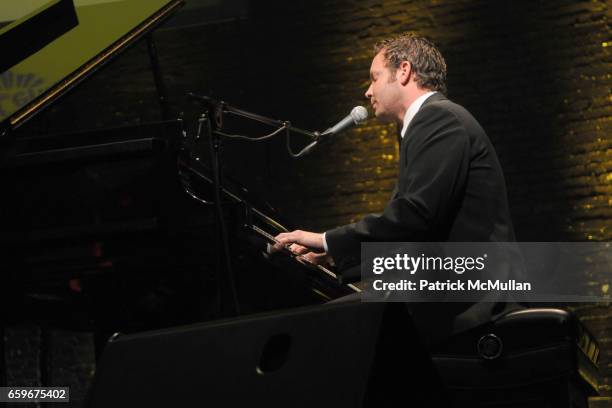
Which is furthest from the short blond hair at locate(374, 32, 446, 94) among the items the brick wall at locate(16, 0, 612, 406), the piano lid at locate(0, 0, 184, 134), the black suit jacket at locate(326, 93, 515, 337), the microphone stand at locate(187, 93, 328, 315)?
the brick wall at locate(16, 0, 612, 406)

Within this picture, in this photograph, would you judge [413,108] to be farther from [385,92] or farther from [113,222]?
[113,222]

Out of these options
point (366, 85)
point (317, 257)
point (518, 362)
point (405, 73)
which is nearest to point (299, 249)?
point (317, 257)

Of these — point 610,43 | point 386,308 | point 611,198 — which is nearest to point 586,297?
point 611,198

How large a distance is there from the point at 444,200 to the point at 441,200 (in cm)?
1

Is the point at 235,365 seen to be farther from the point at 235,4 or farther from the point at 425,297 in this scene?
the point at 235,4

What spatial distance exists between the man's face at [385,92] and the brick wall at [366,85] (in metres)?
2.46

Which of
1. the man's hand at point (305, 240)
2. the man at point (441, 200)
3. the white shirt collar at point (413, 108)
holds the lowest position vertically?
the man's hand at point (305, 240)

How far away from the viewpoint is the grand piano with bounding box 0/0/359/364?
3105 mm

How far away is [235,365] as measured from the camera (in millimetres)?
1929

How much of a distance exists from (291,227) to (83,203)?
2.97 feet

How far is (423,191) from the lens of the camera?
92.5 inches

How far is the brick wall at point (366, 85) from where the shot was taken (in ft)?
16.2

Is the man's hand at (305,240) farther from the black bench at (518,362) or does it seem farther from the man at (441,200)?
the black bench at (518,362)

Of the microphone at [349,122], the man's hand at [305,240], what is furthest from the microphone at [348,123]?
the man's hand at [305,240]
